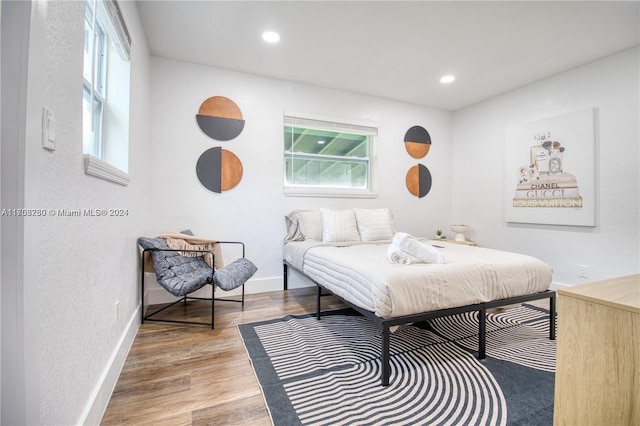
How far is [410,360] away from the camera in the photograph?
188cm

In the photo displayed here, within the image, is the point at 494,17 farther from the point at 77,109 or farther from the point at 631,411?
the point at 77,109

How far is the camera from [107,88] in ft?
6.46

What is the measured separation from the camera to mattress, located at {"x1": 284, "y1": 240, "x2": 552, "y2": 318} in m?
1.66

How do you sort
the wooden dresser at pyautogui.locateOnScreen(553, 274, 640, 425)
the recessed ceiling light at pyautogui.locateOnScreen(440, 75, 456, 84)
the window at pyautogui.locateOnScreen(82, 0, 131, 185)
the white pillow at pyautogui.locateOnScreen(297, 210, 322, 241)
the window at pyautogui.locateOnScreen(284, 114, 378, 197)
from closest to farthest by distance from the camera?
the wooden dresser at pyautogui.locateOnScreen(553, 274, 640, 425)
the window at pyautogui.locateOnScreen(82, 0, 131, 185)
the white pillow at pyautogui.locateOnScreen(297, 210, 322, 241)
the recessed ceiling light at pyautogui.locateOnScreen(440, 75, 456, 84)
the window at pyautogui.locateOnScreen(284, 114, 378, 197)

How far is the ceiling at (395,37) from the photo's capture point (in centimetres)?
223

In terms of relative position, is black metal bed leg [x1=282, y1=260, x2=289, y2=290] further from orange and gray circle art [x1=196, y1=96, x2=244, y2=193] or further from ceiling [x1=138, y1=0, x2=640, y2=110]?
ceiling [x1=138, y1=0, x2=640, y2=110]

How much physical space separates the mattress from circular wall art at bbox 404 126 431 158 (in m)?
→ 2.24

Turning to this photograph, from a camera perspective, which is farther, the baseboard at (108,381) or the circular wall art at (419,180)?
the circular wall art at (419,180)

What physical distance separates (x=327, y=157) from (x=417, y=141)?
4.87 feet

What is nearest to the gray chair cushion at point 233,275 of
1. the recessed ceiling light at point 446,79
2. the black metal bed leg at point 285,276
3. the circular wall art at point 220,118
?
the black metal bed leg at point 285,276

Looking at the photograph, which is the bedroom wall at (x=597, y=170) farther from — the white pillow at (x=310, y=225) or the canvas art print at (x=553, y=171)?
the white pillow at (x=310, y=225)

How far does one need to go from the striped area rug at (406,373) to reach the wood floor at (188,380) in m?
0.11

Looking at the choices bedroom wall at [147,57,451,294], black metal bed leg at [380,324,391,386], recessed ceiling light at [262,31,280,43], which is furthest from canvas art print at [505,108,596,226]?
recessed ceiling light at [262,31,280,43]

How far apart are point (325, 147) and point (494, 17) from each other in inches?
85.0
